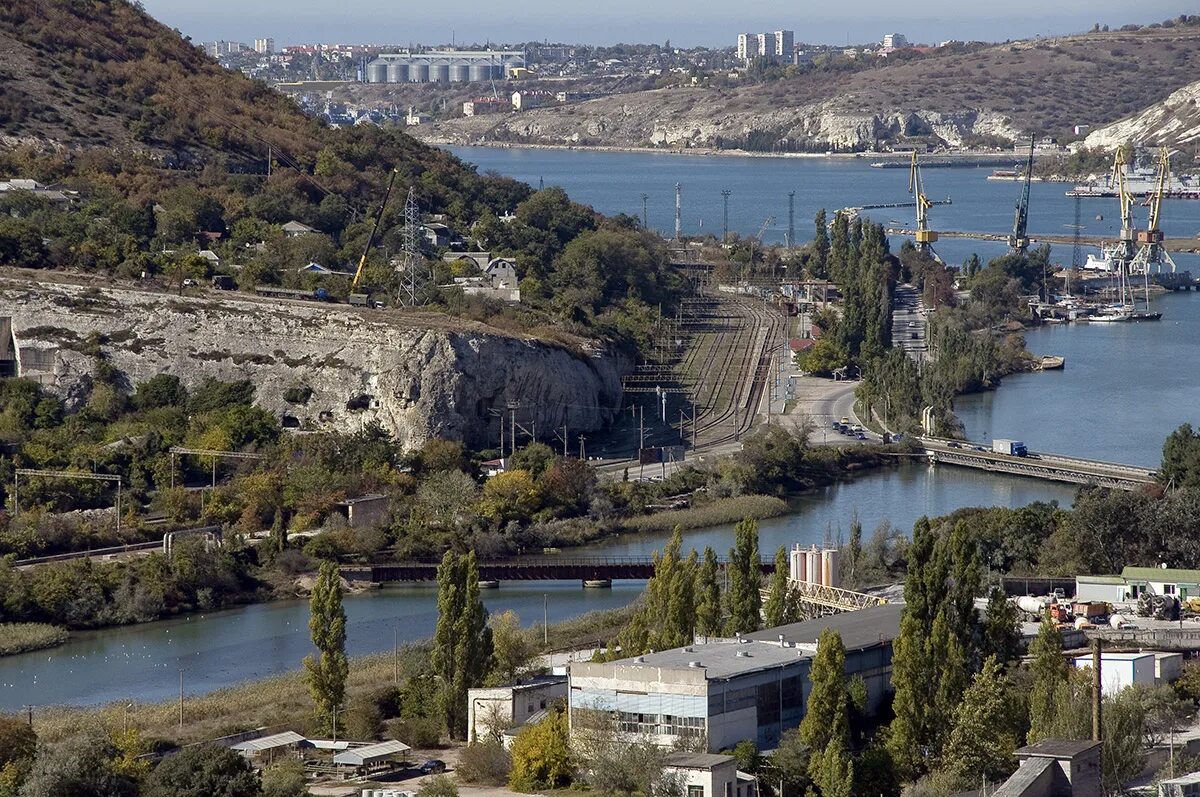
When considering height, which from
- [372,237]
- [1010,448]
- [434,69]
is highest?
[434,69]

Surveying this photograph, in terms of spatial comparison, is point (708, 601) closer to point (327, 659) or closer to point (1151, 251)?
point (327, 659)

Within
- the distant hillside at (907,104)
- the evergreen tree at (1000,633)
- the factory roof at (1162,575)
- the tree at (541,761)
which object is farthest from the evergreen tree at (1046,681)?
the distant hillside at (907,104)

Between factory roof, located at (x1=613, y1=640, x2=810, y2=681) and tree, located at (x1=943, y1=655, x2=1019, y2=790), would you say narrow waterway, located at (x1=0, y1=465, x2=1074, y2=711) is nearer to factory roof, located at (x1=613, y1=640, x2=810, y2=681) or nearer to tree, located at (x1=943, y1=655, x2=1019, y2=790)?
factory roof, located at (x1=613, y1=640, x2=810, y2=681)

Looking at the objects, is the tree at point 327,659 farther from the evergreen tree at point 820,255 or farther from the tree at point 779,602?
the evergreen tree at point 820,255

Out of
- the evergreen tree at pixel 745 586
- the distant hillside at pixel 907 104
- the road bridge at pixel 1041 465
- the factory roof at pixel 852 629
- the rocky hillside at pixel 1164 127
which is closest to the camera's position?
the factory roof at pixel 852 629

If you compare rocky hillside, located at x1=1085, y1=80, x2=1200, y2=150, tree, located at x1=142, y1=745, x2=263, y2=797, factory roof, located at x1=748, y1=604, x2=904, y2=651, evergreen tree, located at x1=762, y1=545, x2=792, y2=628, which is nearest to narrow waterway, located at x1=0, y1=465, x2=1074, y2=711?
evergreen tree, located at x1=762, y1=545, x2=792, y2=628

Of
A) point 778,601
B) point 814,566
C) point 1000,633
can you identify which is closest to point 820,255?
point 814,566

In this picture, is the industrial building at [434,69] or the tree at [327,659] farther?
the industrial building at [434,69]
